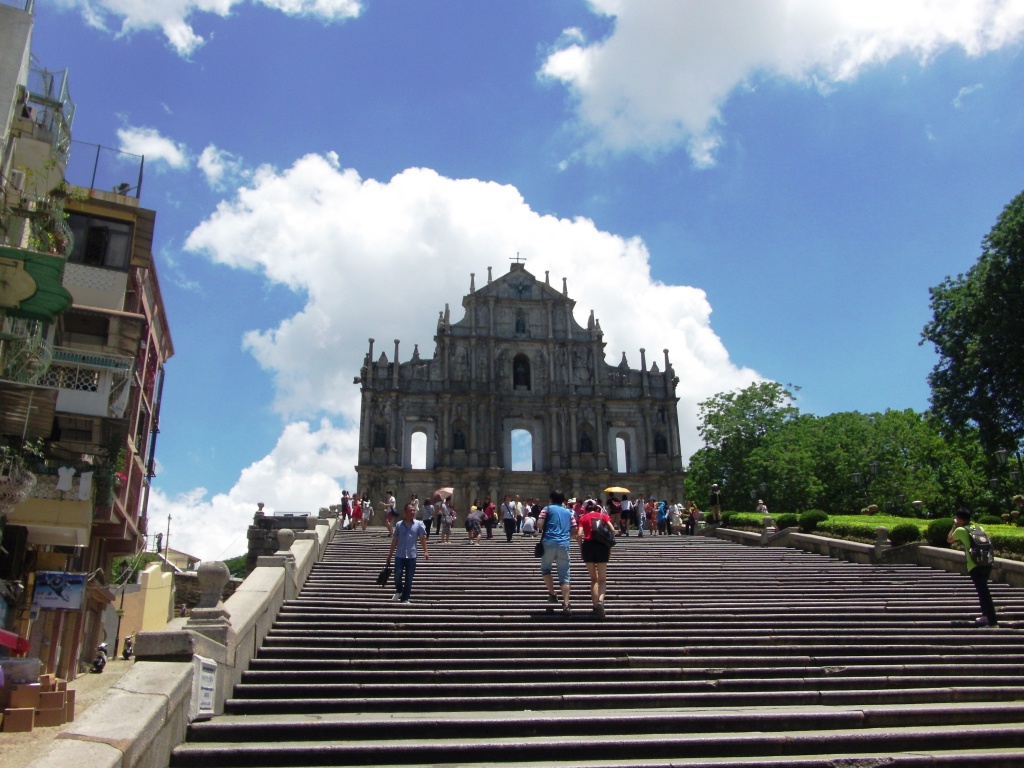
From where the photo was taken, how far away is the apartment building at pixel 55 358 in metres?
16.6

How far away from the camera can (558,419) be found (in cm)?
4362

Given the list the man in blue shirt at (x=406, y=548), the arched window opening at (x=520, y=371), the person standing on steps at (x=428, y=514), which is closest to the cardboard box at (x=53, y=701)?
the man in blue shirt at (x=406, y=548)

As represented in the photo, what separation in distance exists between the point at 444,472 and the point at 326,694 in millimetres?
33344

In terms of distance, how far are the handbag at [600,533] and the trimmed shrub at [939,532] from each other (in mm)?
10503

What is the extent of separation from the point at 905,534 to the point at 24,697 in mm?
17067

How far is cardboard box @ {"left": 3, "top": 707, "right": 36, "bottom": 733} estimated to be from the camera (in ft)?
37.5

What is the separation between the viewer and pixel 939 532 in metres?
18.0

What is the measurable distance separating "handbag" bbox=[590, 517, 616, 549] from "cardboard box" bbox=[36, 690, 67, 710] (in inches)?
316

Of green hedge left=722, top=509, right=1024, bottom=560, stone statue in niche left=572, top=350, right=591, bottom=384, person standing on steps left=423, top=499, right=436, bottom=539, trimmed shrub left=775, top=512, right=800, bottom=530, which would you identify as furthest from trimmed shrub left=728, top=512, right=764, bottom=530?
stone statue in niche left=572, top=350, right=591, bottom=384

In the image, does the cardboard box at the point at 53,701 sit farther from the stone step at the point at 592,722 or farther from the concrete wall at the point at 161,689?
the stone step at the point at 592,722

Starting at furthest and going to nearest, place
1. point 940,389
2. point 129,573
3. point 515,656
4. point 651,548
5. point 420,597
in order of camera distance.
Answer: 1. point 940,389
2. point 129,573
3. point 651,548
4. point 420,597
5. point 515,656

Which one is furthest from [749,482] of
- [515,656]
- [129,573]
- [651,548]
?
[515,656]

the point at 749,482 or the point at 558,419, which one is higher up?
the point at 558,419

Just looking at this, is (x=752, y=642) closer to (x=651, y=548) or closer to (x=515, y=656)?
(x=515, y=656)
